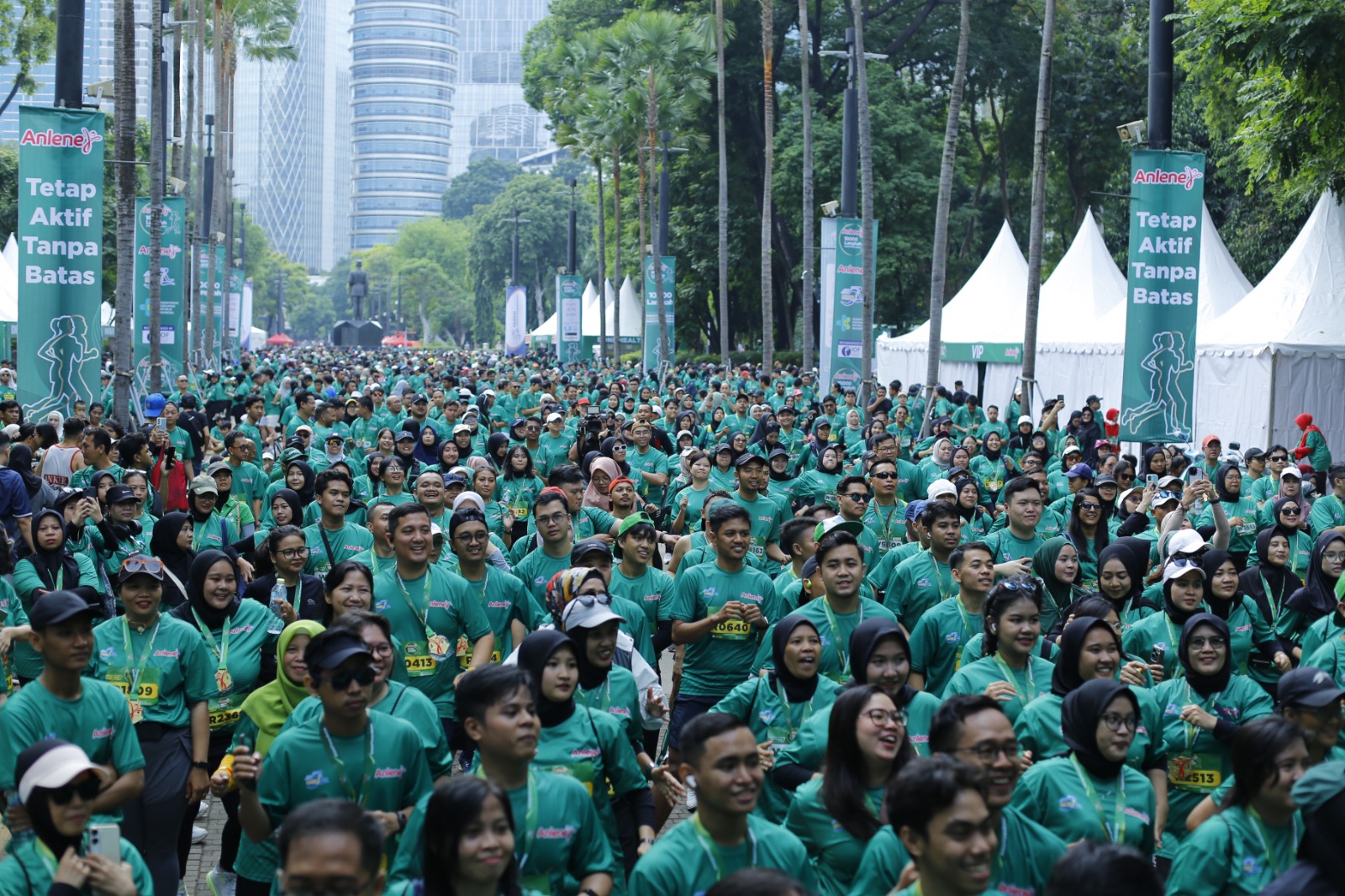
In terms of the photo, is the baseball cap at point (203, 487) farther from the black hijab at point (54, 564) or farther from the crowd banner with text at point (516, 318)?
the crowd banner with text at point (516, 318)

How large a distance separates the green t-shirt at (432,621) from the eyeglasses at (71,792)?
9.47 ft

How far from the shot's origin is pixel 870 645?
5953 millimetres

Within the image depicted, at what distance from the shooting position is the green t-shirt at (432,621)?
294 inches

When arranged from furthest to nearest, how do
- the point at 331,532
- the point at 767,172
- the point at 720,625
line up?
the point at 767,172, the point at 331,532, the point at 720,625

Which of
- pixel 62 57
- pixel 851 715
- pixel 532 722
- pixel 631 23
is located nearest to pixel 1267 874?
pixel 851 715

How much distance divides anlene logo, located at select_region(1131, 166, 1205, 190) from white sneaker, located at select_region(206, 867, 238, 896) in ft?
44.2

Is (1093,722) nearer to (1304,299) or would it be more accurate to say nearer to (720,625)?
(720,625)

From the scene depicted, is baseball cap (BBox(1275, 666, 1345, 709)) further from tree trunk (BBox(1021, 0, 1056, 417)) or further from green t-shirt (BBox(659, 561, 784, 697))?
tree trunk (BBox(1021, 0, 1056, 417))

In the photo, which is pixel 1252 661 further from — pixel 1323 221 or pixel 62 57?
pixel 1323 221

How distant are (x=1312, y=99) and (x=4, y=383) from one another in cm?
1877

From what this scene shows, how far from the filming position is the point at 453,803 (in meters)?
4.25

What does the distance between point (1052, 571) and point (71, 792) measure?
5.77 metres

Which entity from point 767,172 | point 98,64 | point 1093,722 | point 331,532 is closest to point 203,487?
point 331,532

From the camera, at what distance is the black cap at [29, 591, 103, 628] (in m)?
5.63
